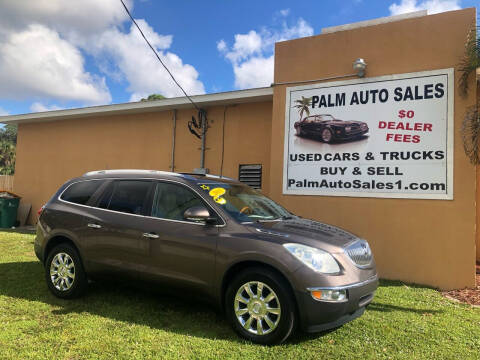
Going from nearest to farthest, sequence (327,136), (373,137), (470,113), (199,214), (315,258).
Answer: (315,258) → (199,214) → (470,113) → (373,137) → (327,136)

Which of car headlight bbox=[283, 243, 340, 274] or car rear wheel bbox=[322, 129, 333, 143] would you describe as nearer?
car headlight bbox=[283, 243, 340, 274]

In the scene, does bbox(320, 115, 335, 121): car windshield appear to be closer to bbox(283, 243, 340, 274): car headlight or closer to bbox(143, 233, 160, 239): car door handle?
bbox(283, 243, 340, 274): car headlight

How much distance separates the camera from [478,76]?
669cm

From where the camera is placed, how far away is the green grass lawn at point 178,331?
3.53m

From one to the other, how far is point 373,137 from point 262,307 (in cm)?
448

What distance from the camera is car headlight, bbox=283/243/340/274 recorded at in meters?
3.59

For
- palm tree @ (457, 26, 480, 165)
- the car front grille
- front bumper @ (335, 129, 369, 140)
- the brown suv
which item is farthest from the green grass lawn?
front bumper @ (335, 129, 369, 140)

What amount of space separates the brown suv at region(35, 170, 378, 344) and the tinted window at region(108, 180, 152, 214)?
0.6 inches

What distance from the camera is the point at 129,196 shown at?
4.84m

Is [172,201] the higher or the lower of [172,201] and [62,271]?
the higher

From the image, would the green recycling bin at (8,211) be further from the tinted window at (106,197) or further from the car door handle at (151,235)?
the car door handle at (151,235)

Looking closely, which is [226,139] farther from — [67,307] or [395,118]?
[67,307]

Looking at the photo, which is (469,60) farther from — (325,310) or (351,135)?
(325,310)

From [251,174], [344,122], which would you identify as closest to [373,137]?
[344,122]
